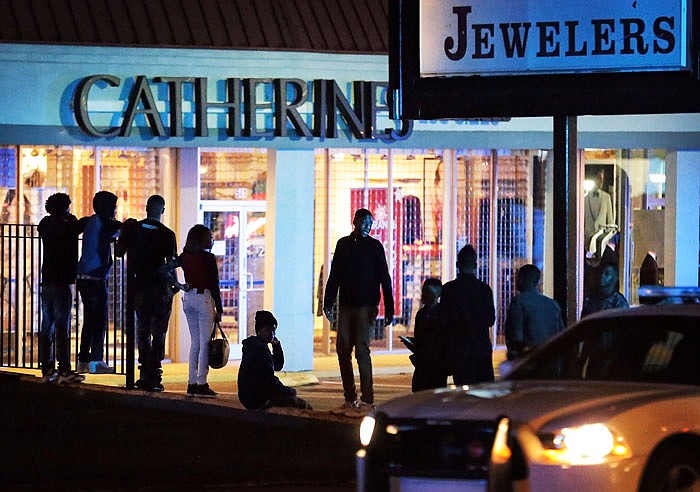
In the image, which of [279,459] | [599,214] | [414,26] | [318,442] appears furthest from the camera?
[599,214]

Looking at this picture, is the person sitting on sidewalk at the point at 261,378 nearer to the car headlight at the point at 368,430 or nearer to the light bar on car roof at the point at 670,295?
the light bar on car roof at the point at 670,295

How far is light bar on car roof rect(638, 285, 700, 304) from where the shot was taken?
8562 mm

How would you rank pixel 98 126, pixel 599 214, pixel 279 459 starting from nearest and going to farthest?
1. pixel 279 459
2. pixel 98 126
3. pixel 599 214

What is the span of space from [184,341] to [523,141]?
5669 millimetres

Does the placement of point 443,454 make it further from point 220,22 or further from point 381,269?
point 220,22

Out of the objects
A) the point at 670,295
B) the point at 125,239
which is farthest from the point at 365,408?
the point at 670,295

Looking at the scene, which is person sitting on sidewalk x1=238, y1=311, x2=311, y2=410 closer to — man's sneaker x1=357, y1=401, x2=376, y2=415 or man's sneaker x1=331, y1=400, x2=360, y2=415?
man's sneaker x1=331, y1=400, x2=360, y2=415

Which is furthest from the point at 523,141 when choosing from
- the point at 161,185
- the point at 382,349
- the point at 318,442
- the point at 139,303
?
the point at 318,442

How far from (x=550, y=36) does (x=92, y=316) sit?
5.53 m

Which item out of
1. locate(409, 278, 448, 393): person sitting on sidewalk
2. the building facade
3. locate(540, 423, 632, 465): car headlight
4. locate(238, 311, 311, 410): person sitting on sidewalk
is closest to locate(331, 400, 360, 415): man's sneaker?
locate(238, 311, 311, 410): person sitting on sidewalk

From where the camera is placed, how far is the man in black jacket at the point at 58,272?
13.8 metres

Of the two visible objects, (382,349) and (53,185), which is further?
(382,349)

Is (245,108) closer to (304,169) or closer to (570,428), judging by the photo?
(304,169)

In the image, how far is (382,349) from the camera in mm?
20656
